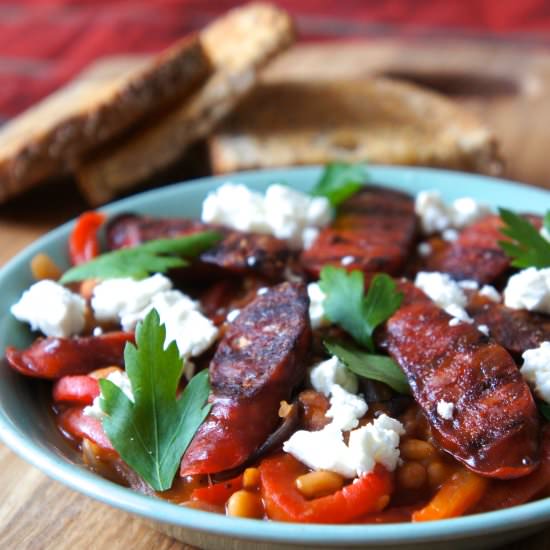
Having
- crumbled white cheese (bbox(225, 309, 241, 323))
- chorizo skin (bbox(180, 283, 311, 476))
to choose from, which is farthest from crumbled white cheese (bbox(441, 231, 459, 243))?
crumbled white cheese (bbox(225, 309, 241, 323))

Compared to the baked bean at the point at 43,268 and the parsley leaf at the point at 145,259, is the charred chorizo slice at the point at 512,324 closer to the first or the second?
the parsley leaf at the point at 145,259

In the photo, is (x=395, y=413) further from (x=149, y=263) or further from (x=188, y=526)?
(x=149, y=263)

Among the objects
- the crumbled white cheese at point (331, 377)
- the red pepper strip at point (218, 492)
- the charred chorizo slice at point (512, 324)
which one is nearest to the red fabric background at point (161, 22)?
the charred chorizo slice at point (512, 324)

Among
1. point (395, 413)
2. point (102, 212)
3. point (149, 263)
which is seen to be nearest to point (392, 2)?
point (102, 212)

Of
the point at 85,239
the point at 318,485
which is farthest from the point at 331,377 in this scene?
the point at 85,239

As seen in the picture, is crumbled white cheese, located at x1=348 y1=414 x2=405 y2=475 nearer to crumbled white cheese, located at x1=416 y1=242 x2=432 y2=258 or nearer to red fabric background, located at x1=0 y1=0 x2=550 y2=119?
crumbled white cheese, located at x1=416 y1=242 x2=432 y2=258

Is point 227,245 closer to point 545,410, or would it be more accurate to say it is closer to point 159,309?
point 159,309
